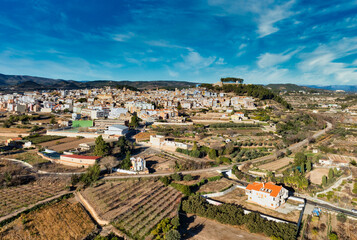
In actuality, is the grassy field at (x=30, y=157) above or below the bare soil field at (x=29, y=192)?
above

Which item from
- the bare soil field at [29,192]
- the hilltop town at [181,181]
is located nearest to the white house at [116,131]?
the hilltop town at [181,181]

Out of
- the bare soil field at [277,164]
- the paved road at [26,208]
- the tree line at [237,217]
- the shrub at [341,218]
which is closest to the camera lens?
the tree line at [237,217]

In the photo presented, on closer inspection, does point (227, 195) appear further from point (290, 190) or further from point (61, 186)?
point (61, 186)

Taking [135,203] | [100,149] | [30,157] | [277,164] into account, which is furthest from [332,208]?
[30,157]

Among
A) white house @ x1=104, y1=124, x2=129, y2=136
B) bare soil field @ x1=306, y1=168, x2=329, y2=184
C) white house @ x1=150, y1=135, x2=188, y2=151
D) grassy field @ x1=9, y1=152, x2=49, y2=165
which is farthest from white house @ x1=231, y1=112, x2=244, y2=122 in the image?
grassy field @ x1=9, y1=152, x2=49, y2=165

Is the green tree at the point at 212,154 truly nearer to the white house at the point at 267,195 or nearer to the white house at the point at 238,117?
the white house at the point at 267,195

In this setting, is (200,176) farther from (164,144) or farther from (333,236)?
(333,236)

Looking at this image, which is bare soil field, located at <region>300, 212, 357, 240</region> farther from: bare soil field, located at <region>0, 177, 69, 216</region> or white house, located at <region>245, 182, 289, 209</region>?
bare soil field, located at <region>0, 177, 69, 216</region>
